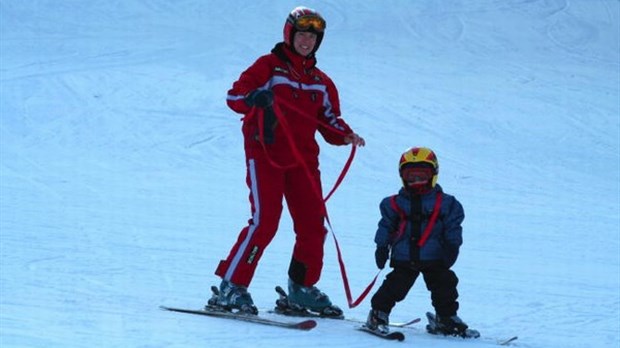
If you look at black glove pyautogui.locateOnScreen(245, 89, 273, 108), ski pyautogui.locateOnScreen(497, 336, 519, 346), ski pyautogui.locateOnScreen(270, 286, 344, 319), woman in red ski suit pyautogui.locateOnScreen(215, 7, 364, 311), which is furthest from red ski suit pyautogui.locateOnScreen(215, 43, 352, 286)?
ski pyautogui.locateOnScreen(497, 336, 519, 346)

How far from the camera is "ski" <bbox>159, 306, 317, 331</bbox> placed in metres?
5.85

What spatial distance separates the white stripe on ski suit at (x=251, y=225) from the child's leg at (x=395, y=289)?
69cm

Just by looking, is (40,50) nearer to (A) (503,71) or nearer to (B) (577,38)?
(A) (503,71)

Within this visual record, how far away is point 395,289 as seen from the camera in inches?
232

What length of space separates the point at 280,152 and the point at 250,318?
2.65ft

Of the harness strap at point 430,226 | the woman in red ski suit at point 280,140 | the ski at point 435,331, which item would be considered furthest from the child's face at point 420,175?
the ski at point 435,331

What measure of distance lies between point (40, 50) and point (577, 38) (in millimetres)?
9002

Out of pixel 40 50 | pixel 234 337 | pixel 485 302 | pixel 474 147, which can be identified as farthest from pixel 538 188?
pixel 40 50

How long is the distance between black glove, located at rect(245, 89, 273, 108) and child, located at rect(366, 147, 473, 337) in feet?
2.20

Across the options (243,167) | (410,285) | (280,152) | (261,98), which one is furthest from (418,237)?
(243,167)

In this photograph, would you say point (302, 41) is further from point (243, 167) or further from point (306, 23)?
point (243, 167)

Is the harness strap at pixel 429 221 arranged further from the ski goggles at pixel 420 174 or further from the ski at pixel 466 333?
the ski at pixel 466 333

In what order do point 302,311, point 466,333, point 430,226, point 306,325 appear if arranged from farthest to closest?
point 302,311
point 466,333
point 306,325
point 430,226

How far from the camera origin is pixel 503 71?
60.7 ft
